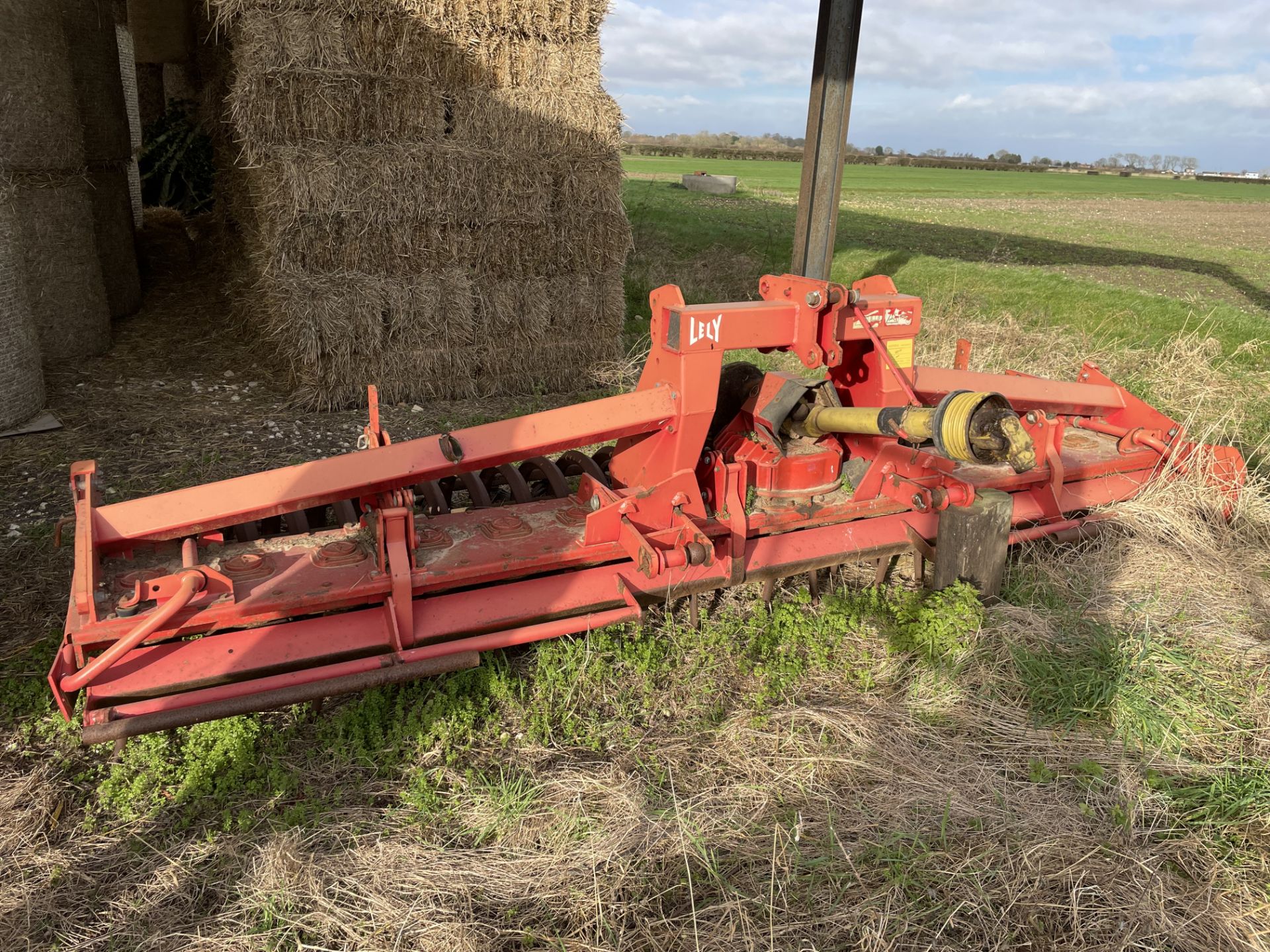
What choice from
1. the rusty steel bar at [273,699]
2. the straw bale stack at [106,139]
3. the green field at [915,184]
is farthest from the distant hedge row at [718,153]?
the rusty steel bar at [273,699]

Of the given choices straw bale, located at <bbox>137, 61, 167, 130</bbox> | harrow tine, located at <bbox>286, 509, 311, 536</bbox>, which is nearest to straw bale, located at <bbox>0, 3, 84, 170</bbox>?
harrow tine, located at <bbox>286, 509, 311, 536</bbox>

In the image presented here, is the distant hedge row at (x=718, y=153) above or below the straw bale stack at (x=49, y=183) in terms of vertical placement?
above

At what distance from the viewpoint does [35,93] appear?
22.3 feet

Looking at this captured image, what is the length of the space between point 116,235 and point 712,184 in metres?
21.5

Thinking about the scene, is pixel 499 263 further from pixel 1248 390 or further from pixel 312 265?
pixel 1248 390

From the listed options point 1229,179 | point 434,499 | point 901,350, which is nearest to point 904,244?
point 901,350

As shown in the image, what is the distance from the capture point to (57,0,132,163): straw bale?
7953mm

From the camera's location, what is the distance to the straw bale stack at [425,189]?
6.61m

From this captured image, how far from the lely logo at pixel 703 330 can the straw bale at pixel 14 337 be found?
5.03 meters

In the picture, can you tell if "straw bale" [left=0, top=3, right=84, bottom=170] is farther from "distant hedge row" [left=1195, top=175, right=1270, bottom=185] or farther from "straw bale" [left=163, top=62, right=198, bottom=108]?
"distant hedge row" [left=1195, top=175, right=1270, bottom=185]

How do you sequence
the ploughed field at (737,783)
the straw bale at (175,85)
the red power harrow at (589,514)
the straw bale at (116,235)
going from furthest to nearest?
the straw bale at (175,85) < the straw bale at (116,235) < the red power harrow at (589,514) < the ploughed field at (737,783)

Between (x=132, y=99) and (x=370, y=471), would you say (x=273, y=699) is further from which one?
(x=132, y=99)

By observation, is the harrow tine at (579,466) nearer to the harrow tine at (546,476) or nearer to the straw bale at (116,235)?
the harrow tine at (546,476)

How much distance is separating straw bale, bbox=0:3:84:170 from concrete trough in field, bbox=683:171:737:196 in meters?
21.6
